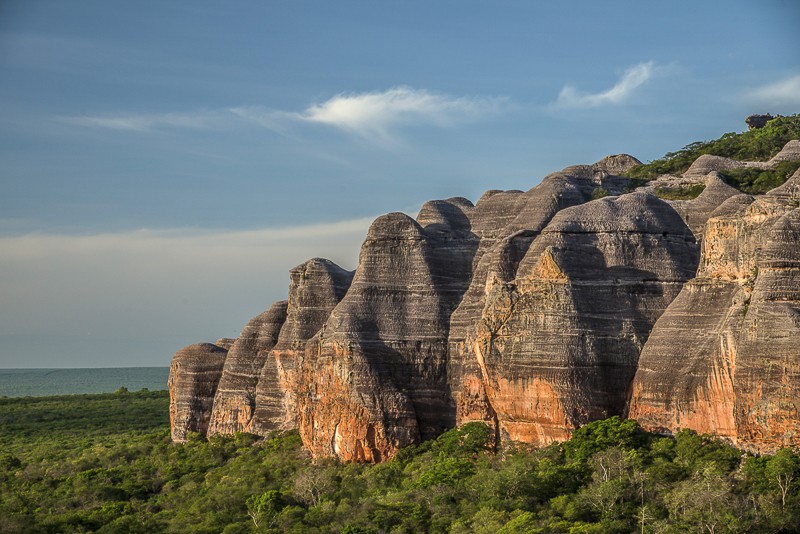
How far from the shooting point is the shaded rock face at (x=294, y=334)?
2383 inches

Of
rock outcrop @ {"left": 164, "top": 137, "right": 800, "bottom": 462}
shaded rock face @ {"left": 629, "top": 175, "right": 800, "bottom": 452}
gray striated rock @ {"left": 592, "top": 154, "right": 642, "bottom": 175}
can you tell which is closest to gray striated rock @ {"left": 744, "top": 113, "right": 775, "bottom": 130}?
gray striated rock @ {"left": 592, "top": 154, "right": 642, "bottom": 175}

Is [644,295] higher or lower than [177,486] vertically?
higher

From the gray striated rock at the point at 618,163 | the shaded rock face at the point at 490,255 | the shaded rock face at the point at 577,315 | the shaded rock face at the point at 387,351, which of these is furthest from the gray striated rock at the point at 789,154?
the shaded rock face at the point at 387,351

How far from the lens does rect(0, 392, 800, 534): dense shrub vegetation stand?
1505 inches

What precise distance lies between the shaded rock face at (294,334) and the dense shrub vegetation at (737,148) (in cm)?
2109

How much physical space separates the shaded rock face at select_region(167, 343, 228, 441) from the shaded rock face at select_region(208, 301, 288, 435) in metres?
2.01

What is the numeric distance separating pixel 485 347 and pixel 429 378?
5.78m

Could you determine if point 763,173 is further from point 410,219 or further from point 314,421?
point 314,421

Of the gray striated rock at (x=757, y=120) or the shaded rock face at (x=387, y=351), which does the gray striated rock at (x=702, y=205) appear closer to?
the shaded rock face at (x=387, y=351)

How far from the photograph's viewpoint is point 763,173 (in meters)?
64.3

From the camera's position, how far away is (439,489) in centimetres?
4506

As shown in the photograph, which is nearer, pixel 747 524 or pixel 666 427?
pixel 747 524

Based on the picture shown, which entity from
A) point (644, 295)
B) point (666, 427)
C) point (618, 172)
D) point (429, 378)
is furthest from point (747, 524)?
point (618, 172)

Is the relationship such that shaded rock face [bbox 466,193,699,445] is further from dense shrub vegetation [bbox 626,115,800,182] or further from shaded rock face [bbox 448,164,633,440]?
dense shrub vegetation [bbox 626,115,800,182]
